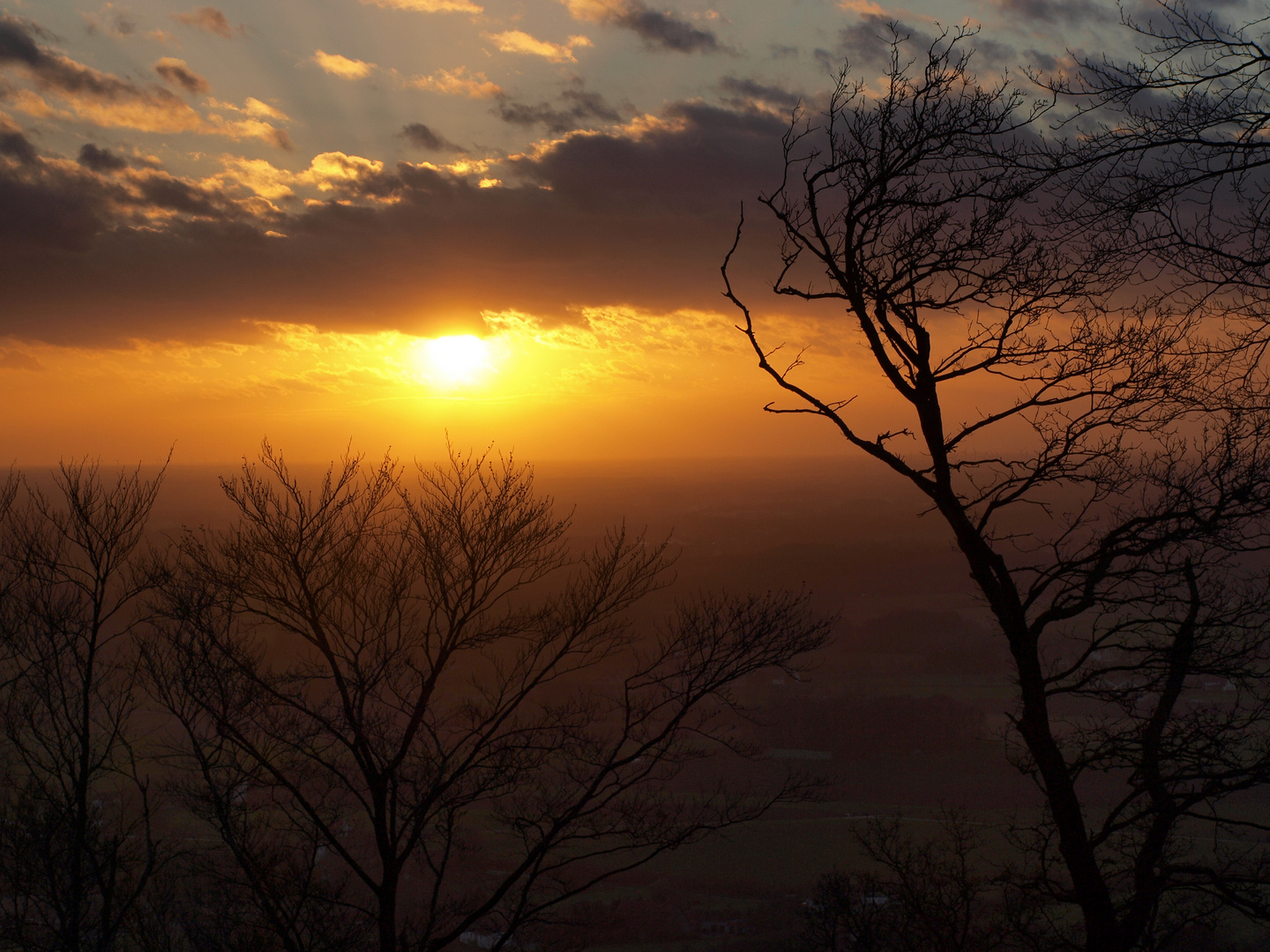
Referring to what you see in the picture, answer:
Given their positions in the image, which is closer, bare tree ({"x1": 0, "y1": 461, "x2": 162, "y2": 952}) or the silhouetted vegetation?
the silhouetted vegetation

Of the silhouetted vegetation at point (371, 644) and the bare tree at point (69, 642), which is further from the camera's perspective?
the bare tree at point (69, 642)

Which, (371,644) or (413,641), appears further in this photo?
(413,641)

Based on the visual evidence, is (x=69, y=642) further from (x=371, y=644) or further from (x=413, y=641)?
(x=413, y=641)

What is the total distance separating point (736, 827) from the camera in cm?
3884

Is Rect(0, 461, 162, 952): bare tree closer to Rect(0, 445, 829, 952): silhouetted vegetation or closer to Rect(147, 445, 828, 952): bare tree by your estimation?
Rect(0, 445, 829, 952): silhouetted vegetation

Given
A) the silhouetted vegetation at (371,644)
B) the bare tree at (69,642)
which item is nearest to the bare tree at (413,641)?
the silhouetted vegetation at (371,644)

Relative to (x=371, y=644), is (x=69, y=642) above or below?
below

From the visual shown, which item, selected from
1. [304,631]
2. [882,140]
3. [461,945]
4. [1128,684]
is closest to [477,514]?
[304,631]

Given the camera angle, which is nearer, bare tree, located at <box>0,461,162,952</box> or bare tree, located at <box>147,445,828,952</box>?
bare tree, located at <box>147,445,828,952</box>

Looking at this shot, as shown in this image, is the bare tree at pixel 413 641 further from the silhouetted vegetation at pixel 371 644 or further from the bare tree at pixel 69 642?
the bare tree at pixel 69 642

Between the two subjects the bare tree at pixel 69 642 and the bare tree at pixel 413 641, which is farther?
the bare tree at pixel 69 642

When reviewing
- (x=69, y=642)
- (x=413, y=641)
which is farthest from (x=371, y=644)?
(x=69, y=642)

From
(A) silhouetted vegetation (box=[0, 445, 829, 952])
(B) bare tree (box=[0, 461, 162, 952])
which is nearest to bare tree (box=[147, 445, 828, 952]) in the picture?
(A) silhouetted vegetation (box=[0, 445, 829, 952])

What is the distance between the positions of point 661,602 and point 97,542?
29512mm
